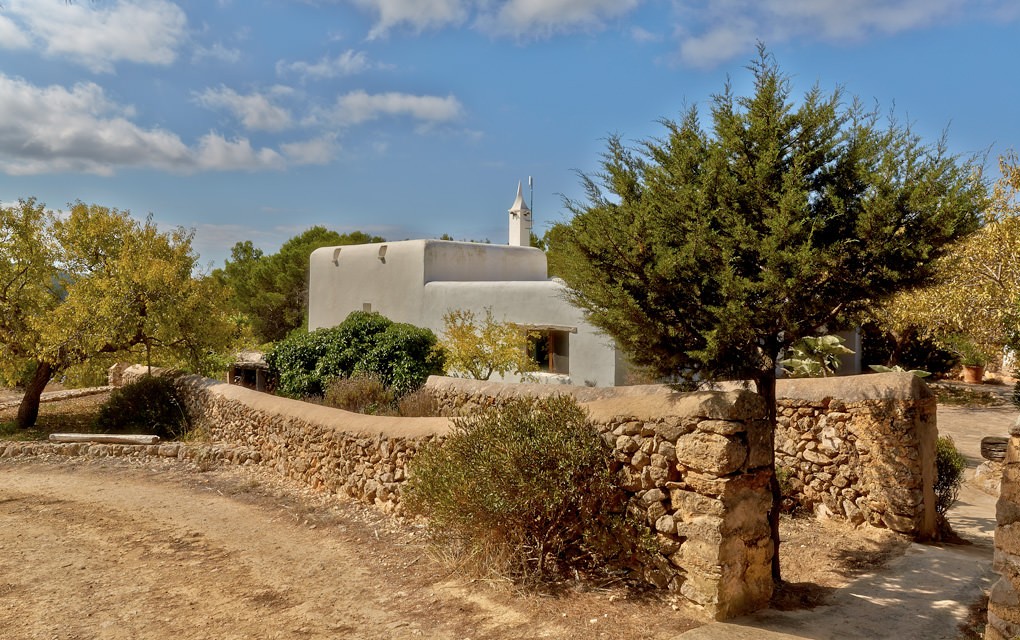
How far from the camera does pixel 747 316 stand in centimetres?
623

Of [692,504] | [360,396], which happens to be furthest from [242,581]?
[360,396]

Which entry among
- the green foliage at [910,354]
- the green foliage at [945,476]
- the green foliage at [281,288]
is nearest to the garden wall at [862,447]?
the green foliage at [945,476]

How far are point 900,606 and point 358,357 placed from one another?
12466mm

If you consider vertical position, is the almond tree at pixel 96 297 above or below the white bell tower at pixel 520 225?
below

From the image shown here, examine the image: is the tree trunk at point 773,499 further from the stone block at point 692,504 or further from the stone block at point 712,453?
the stone block at point 692,504

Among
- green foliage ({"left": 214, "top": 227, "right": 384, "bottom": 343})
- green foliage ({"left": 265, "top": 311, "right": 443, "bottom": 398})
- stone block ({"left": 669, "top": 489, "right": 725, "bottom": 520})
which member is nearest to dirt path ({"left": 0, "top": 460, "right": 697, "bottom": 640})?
stone block ({"left": 669, "top": 489, "right": 725, "bottom": 520})

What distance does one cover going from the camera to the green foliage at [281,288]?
1356 inches

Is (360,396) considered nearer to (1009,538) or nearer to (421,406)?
(421,406)

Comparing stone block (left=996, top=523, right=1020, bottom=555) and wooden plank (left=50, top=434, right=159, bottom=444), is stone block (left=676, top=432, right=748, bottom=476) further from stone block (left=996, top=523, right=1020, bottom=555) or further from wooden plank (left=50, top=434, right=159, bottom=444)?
wooden plank (left=50, top=434, right=159, bottom=444)

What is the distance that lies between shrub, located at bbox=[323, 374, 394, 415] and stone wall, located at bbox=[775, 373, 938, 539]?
748 centimetres

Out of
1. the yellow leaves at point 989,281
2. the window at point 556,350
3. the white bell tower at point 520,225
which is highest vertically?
the white bell tower at point 520,225

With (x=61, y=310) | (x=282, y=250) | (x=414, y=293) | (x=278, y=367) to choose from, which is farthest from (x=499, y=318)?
(x=282, y=250)

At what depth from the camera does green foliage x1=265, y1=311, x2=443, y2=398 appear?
1611 cm

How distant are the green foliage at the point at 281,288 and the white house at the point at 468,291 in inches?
345
